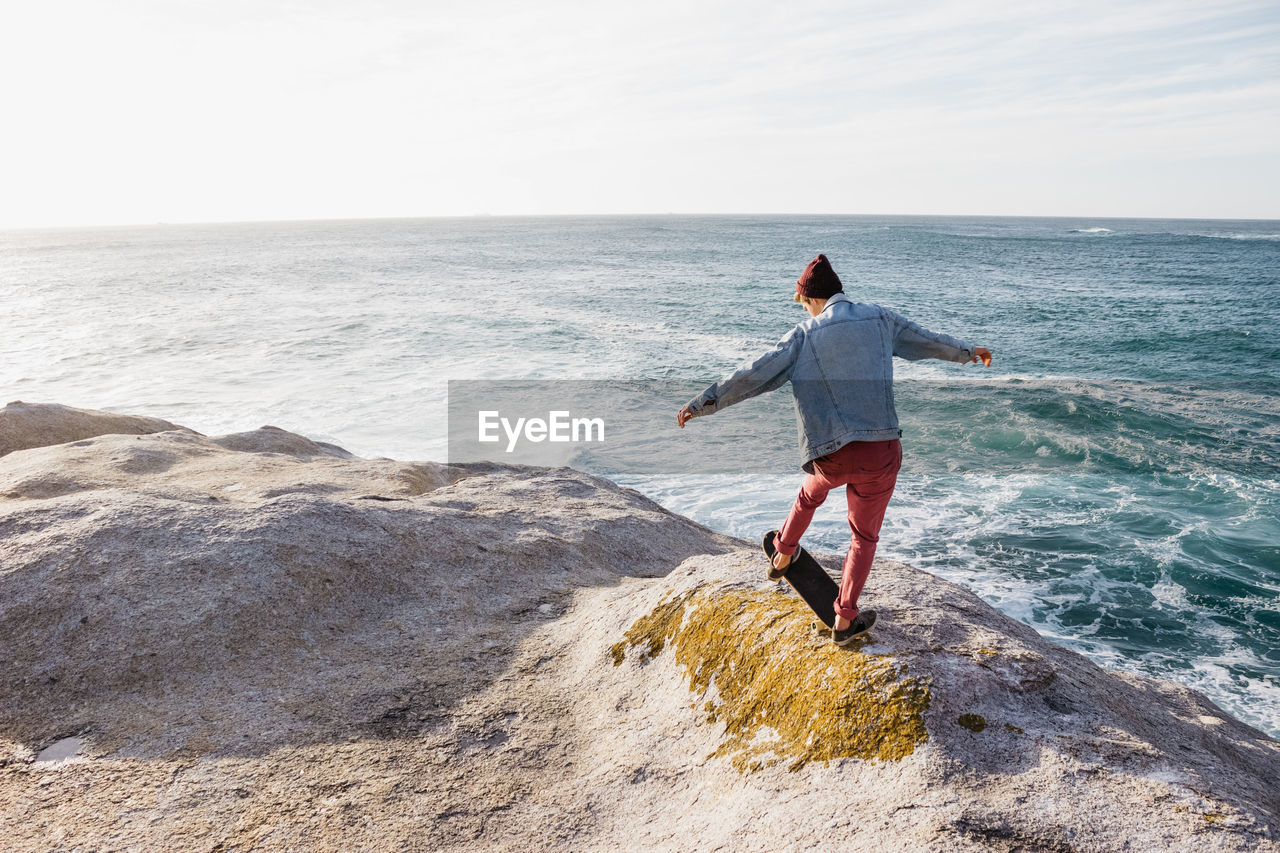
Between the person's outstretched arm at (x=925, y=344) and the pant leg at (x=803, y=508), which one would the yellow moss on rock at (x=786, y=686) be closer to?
the pant leg at (x=803, y=508)

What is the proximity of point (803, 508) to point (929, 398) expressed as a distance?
19.7 meters

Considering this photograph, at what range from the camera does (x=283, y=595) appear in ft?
18.3

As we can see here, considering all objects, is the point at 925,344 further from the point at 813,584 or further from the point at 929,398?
the point at 929,398

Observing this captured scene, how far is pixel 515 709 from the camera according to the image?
4.62 meters

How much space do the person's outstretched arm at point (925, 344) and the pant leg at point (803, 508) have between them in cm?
78

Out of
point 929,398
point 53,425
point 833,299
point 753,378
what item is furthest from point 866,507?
point 929,398

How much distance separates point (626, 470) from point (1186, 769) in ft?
43.5

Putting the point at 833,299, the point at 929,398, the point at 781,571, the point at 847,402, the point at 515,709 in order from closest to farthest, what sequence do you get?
1. the point at 847,402
2. the point at 833,299
3. the point at 781,571
4. the point at 515,709
5. the point at 929,398

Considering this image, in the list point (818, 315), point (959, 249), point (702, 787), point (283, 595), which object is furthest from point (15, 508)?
point (959, 249)

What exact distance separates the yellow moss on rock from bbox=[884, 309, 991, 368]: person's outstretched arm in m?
1.59

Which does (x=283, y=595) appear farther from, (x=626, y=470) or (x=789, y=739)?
(x=626, y=470)

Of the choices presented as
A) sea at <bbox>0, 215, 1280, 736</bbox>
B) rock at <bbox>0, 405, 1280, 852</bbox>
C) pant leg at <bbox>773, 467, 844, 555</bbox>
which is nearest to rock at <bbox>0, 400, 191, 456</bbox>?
rock at <bbox>0, 405, 1280, 852</bbox>

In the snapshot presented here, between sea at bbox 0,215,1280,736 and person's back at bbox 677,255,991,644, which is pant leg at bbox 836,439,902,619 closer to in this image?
person's back at bbox 677,255,991,644

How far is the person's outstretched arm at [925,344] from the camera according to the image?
3.95 metres
